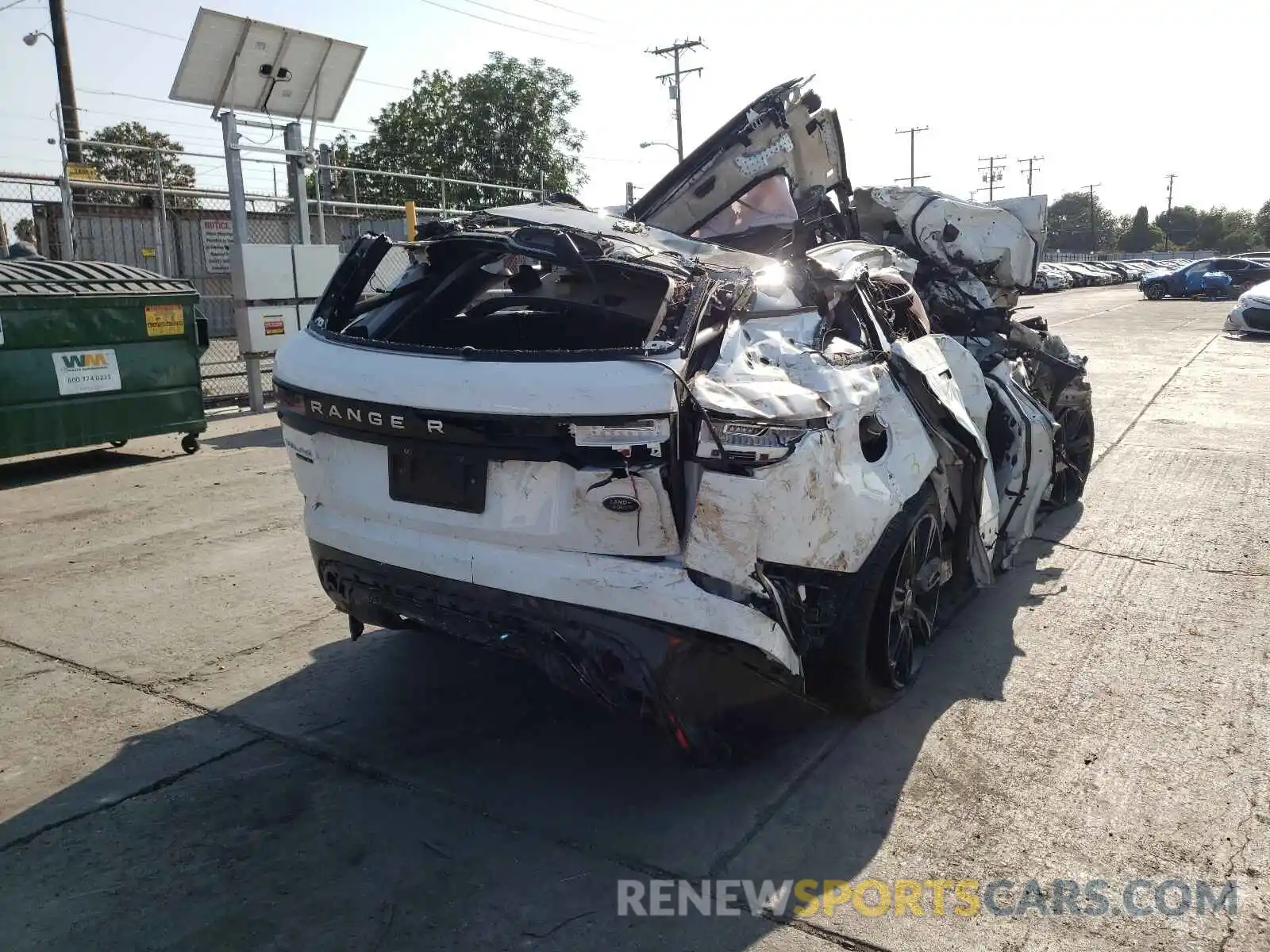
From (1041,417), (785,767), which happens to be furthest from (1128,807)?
(1041,417)

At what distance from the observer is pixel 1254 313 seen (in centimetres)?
1908

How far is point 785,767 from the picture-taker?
11.1 ft

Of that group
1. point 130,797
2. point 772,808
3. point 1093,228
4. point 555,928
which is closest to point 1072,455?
point 772,808

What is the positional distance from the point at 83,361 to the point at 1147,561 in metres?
7.95

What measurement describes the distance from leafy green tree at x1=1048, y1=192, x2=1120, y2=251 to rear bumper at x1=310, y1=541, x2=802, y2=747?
124 meters

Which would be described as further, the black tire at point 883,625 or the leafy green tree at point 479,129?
the leafy green tree at point 479,129

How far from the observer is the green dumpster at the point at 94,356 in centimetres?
801

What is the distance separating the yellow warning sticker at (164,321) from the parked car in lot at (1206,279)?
1421 inches

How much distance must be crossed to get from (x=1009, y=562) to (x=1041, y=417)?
82 centimetres

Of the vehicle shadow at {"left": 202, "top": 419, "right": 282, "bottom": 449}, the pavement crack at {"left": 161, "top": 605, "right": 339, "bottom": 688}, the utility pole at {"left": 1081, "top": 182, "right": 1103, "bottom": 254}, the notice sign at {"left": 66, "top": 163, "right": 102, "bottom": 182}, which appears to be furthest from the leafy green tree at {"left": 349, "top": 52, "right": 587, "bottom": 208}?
the utility pole at {"left": 1081, "top": 182, "right": 1103, "bottom": 254}

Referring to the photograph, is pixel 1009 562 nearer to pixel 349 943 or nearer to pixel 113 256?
pixel 349 943

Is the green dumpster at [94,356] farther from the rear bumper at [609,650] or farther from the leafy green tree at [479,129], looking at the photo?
the leafy green tree at [479,129]

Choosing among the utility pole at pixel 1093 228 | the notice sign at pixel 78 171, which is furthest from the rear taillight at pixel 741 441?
the utility pole at pixel 1093 228

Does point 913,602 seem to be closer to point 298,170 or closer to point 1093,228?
point 298,170
